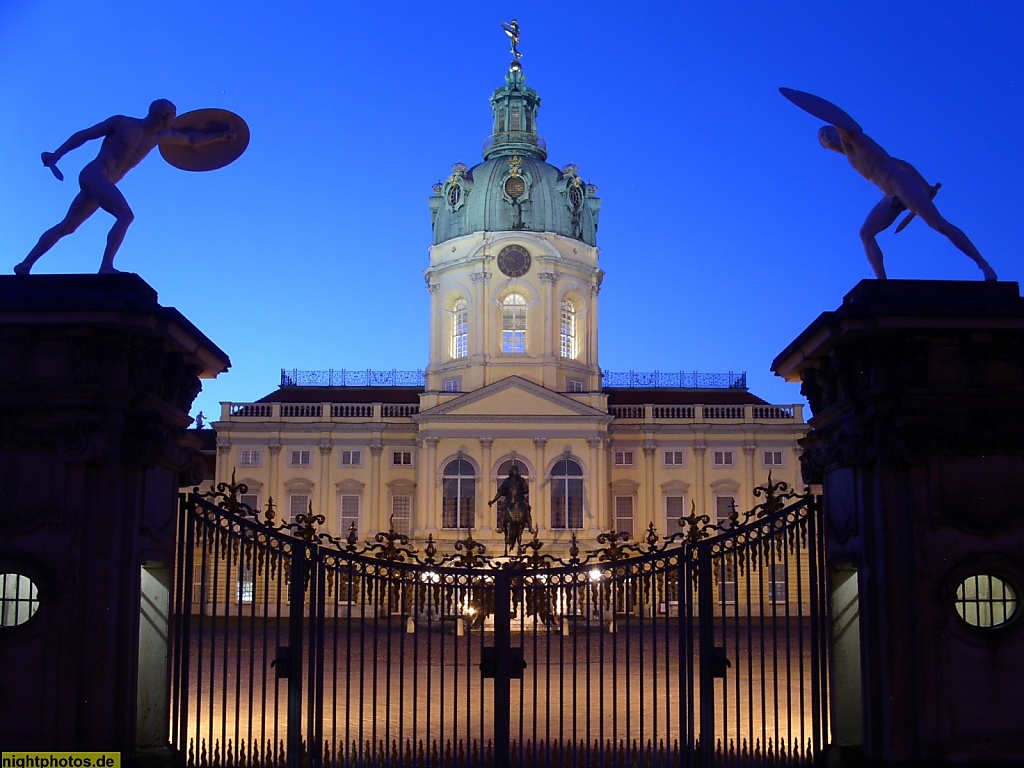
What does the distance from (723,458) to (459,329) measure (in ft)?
48.2

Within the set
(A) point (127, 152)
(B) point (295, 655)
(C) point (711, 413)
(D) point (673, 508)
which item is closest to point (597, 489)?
(D) point (673, 508)

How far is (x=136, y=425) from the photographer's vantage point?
10.2 meters

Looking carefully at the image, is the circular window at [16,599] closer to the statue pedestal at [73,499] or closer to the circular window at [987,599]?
the statue pedestal at [73,499]

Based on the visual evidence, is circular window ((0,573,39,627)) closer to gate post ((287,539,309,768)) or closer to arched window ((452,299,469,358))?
gate post ((287,539,309,768))

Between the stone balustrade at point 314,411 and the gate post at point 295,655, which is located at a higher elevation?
the stone balustrade at point 314,411

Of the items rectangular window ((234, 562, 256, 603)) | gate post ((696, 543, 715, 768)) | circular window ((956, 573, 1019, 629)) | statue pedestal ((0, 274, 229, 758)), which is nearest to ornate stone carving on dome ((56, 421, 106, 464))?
statue pedestal ((0, 274, 229, 758))

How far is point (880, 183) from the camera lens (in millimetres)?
10750

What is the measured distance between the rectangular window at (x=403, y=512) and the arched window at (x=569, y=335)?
1080 centimetres

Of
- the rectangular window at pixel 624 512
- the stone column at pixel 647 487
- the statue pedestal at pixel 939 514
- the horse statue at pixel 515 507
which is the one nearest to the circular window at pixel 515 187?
the stone column at pixel 647 487

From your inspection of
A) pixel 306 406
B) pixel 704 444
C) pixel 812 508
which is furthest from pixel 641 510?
pixel 812 508

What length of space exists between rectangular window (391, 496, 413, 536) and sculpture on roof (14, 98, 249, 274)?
46607mm

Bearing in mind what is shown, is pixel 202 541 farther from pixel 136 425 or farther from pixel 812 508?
pixel 812 508

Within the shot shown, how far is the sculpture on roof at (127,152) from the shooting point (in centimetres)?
1036

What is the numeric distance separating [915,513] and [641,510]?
47930 mm
